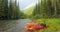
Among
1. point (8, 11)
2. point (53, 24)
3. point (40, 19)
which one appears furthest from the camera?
point (8, 11)

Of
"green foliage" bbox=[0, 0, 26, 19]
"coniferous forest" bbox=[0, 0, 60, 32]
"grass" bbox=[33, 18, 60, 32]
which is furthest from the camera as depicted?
"green foliage" bbox=[0, 0, 26, 19]

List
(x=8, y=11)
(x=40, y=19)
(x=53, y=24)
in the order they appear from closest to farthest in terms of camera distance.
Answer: (x=53, y=24) < (x=40, y=19) < (x=8, y=11)

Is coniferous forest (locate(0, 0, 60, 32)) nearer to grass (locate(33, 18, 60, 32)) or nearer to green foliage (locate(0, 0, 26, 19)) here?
grass (locate(33, 18, 60, 32))

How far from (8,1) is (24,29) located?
112 inches

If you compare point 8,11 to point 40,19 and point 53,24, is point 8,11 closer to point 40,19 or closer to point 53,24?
point 40,19

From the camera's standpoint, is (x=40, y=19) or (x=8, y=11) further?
(x=8, y=11)

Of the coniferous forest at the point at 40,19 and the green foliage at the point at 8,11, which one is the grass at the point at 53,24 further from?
the green foliage at the point at 8,11

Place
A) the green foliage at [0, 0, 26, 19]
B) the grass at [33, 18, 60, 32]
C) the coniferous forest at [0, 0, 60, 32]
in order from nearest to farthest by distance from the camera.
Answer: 1. the grass at [33, 18, 60, 32]
2. the coniferous forest at [0, 0, 60, 32]
3. the green foliage at [0, 0, 26, 19]

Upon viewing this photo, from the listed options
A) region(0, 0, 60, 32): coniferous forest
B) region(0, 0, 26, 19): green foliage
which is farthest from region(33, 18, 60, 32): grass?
region(0, 0, 26, 19): green foliage

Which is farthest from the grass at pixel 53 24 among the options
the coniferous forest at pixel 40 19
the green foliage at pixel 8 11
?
the green foliage at pixel 8 11

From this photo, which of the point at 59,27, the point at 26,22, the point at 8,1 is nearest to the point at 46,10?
the point at 26,22

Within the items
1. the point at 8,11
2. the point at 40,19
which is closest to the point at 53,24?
the point at 40,19

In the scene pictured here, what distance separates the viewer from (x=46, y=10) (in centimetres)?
529

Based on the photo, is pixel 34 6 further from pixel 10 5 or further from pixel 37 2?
pixel 10 5
